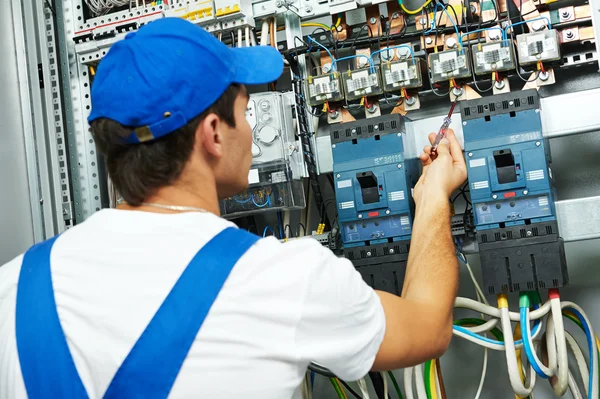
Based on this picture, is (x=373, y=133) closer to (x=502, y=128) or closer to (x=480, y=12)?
(x=502, y=128)

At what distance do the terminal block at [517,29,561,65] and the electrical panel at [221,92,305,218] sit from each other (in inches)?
29.2

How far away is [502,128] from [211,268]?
3.91 feet

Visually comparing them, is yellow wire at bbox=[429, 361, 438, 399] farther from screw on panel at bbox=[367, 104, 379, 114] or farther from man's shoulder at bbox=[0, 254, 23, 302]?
man's shoulder at bbox=[0, 254, 23, 302]

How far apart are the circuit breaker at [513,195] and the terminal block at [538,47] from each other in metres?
0.14

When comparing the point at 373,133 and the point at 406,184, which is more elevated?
the point at 373,133

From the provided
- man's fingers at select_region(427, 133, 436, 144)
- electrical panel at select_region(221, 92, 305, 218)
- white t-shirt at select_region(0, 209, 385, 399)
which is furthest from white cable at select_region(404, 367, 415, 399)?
white t-shirt at select_region(0, 209, 385, 399)

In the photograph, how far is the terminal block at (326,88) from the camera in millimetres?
2242

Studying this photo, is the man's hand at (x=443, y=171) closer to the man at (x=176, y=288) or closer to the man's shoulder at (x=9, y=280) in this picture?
the man at (x=176, y=288)

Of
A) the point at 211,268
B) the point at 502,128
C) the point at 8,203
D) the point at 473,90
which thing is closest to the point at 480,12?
the point at 473,90

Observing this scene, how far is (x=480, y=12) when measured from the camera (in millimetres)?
2205

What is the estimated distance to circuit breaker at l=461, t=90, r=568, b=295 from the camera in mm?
1917

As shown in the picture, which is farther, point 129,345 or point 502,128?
point 502,128

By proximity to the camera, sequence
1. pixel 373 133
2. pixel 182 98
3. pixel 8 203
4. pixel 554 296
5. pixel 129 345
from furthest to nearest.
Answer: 1. pixel 8 203
2. pixel 373 133
3. pixel 554 296
4. pixel 182 98
5. pixel 129 345

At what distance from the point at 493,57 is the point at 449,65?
0.43 ft
